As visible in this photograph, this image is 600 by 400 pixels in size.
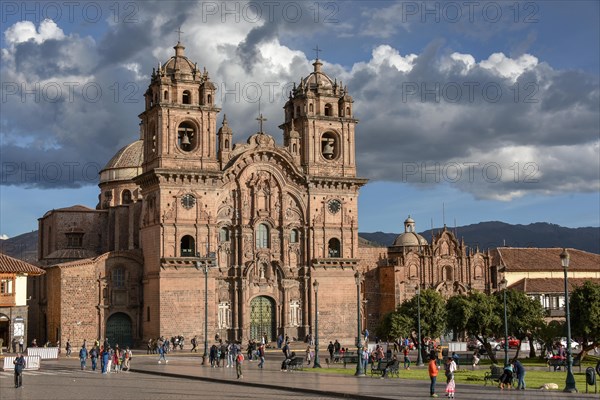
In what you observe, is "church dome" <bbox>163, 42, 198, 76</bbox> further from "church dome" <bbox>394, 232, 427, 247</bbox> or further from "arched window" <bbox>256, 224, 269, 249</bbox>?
"church dome" <bbox>394, 232, 427, 247</bbox>

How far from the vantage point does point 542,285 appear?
8556 cm

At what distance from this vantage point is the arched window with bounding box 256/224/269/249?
69500 millimetres

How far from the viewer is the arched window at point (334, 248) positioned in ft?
236

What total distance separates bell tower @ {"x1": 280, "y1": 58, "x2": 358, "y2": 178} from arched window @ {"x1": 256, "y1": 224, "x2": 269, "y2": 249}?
5553mm

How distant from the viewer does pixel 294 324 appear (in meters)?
70.1

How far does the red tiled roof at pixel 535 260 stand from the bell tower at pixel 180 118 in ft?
107

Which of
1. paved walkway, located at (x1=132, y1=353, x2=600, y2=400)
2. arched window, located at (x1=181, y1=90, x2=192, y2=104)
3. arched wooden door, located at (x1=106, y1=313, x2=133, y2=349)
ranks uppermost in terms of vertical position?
arched window, located at (x1=181, y1=90, x2=192, y2=104)

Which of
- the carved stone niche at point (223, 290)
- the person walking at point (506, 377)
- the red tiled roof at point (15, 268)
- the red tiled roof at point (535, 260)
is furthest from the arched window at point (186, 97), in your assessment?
the person walking at point (506, 377)

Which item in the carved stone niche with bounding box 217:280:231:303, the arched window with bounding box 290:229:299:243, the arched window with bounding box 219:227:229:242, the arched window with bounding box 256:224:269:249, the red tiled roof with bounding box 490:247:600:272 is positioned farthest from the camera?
the red tiled roof with bounding box 490:247:600:272

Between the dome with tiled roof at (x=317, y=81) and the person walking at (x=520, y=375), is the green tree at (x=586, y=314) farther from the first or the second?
the dome with tiled roof at (x=317, y=81)

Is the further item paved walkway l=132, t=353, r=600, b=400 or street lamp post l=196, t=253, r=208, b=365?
street lamp post l=196, t=253, r=208, b=365

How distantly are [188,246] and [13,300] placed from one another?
12256 mm

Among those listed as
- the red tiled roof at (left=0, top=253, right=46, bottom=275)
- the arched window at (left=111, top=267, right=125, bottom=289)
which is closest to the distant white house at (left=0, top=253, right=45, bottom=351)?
the red tiled roof at (left=0, top=253, right=46, bottom=275)

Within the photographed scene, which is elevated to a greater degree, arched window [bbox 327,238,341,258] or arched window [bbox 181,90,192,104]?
arched window [bbox 181,90,192,104]
